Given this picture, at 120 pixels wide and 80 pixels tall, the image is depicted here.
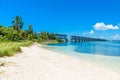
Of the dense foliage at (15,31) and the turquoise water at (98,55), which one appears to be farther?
the dense foliage at (15,31)

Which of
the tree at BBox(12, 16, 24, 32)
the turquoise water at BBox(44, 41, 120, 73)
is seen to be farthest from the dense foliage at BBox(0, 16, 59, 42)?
the turquoise water at BBox(44, 41, 120, 73)

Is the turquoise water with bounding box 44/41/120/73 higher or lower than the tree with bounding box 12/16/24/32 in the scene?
lower

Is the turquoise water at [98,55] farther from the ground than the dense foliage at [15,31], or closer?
closer

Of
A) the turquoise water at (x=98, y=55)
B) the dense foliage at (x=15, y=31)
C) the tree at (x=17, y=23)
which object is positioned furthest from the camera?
the tree at (x=17, y=23)

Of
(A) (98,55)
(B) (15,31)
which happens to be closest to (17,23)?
(B) (15,31)

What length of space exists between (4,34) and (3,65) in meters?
44.0

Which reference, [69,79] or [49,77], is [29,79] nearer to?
[49,77]

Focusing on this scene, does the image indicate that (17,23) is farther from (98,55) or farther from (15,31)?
(98,55)

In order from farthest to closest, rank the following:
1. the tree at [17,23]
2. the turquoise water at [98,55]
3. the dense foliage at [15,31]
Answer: the tree at [17,23] → the dense foliage at [15,31] → the turquoise water at [98,55]

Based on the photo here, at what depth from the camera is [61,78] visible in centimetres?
848

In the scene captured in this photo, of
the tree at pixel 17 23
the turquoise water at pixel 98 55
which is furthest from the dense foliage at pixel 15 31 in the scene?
the turquoise water at pixel 98 55

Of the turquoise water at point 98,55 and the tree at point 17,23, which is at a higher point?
the tree at point 17,23

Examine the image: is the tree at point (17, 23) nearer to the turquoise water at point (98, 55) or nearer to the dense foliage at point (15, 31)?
the dense foliage at point (15, 31)

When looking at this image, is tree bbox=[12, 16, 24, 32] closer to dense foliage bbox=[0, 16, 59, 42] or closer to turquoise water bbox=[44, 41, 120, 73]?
dense foliage bbox=[0, 16, 59, 42]
